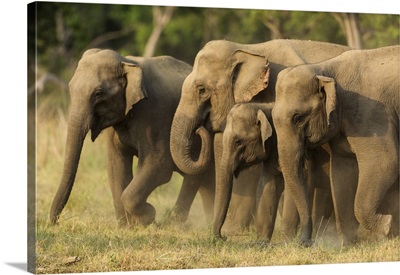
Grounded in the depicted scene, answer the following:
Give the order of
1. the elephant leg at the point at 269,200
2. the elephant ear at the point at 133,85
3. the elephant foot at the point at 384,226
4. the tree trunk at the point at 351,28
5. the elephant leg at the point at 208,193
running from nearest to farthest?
the elephant foot at the point at 384,226, the elephant leg at the point at 269,200, the elephant ear at the point at 133,85, the elephant leg at the point at 208,193, the tree trunk at the point at 351,28

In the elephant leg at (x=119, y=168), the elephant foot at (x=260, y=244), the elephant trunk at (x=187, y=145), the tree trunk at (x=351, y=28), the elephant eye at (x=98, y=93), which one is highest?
the tree trunk at (x=351, y=28)

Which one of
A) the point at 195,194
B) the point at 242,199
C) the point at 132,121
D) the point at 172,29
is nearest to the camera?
the point at 242,199

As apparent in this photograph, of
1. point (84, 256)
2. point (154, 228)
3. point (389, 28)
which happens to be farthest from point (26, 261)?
point (389, 28)

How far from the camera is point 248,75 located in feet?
37.7

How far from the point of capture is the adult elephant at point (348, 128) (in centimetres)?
1076

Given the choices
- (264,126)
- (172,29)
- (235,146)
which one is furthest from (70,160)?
(172,29)

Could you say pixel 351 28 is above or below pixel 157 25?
above

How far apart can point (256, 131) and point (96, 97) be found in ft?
5.22

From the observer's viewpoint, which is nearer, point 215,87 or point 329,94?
point 329,94

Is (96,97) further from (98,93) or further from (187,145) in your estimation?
(187,145)

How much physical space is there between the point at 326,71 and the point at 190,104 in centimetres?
133

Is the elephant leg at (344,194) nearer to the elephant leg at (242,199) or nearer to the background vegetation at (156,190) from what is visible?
the background vegetation at (156,190)

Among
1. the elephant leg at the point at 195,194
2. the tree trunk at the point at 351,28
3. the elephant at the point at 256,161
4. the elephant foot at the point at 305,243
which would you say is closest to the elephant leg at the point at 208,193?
the elephant leg at the point at 195,194

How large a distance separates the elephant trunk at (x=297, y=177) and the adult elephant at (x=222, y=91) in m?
0.74
